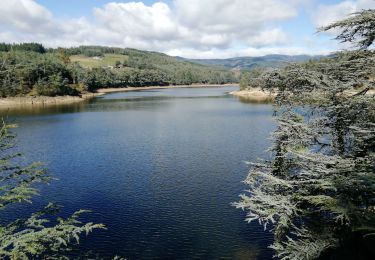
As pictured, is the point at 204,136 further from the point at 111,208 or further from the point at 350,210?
the point at 350,210

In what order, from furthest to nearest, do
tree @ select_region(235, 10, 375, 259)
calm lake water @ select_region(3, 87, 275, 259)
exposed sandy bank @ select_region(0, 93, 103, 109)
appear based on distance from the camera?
exposed sandy bank @ select_region(0, 93, 103, 109), calm lake water @ select_region(3, 87, 275, 259), tree @ select_region(235, 10, 375, 259)

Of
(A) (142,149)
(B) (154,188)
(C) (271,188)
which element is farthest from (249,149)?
(C) (271,188)

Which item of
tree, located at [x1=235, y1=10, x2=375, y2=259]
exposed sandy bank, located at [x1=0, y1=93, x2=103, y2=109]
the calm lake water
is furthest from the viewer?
exposed sandy bank, located at [x1=0, y1=93, x2=103, y2=109]

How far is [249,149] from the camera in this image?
2227 inches

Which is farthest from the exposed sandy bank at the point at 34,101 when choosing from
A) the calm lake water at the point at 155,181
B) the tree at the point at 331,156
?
the tree at the point at 331,156

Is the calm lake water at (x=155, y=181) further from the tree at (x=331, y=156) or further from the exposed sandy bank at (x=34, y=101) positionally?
the exposed sandy bank at (x=34, y=101)

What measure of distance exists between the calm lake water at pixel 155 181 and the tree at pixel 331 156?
5066 mm

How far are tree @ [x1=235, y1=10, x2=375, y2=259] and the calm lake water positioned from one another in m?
→ 5.07

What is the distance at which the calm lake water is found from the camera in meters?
29.5

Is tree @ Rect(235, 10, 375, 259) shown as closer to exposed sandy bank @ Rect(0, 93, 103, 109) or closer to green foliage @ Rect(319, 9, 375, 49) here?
green foliage @ Rect(319, 9, 375, 49)

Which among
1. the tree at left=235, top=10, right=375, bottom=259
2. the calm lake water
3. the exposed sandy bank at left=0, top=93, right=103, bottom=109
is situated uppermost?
the tree at left=235, top=10, right=375, bottom=259

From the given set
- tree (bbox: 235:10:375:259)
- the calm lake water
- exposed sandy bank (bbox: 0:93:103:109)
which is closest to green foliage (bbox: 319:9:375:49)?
tree (bbox: 235:10:375:259)

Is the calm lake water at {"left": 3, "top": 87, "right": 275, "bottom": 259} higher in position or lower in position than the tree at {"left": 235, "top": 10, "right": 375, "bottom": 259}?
lower

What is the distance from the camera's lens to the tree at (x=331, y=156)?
11.1 m
